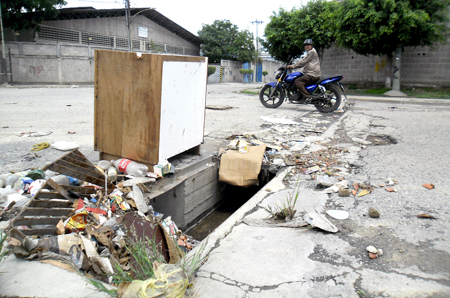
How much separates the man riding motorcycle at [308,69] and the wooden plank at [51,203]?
258 inches

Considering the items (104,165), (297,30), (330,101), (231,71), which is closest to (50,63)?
(297,30)

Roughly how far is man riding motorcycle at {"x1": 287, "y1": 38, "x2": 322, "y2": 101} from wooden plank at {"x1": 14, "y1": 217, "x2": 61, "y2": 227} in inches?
266

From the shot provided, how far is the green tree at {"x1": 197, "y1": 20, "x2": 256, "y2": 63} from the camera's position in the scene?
35.3 meters

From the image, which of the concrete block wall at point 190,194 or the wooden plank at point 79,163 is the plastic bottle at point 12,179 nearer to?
the wooden plank at point 79,163

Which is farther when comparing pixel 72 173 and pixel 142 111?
pixel 142 111

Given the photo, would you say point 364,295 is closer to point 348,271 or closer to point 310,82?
point 348,271

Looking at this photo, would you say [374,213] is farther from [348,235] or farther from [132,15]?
[132,15]

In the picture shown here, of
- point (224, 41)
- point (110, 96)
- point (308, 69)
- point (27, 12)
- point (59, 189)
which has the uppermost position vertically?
point (224, 41)

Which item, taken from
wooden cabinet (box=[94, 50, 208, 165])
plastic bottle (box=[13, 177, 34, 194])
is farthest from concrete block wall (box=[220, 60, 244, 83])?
plastic bottle (box=[13, 177, 34, 194])

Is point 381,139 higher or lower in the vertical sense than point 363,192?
higher

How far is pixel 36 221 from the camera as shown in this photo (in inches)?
85.3

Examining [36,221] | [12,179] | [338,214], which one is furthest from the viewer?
[12,179]

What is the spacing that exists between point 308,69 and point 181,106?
209 inches

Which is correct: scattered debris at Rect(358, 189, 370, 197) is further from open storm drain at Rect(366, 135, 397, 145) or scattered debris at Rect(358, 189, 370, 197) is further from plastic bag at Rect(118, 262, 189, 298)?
open storm drain at Rect(366, 135, 397, 145)
